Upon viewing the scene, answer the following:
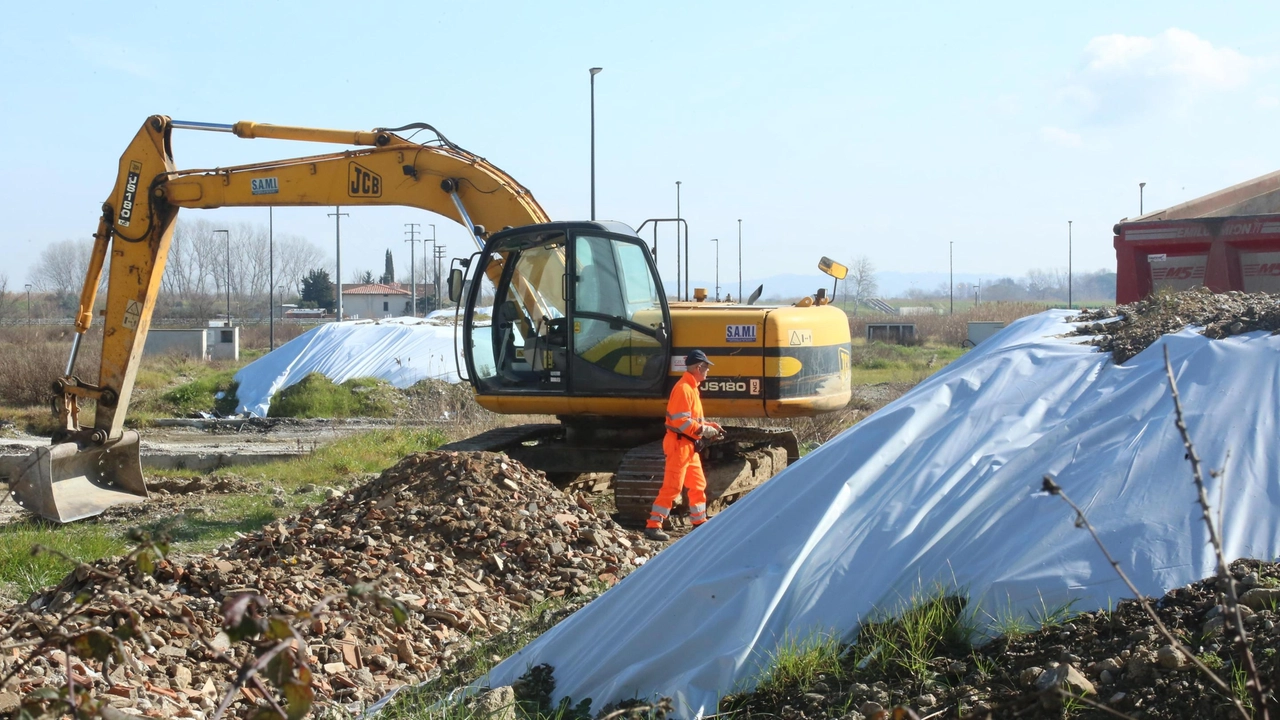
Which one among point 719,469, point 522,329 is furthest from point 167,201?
point 719,469

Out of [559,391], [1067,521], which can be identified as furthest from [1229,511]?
[559,391]

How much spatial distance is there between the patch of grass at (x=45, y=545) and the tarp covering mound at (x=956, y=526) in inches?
181

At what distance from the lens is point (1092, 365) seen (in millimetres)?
5449

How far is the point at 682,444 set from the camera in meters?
9.25

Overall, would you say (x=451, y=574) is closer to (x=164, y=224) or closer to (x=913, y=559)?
(x=913, y=559)

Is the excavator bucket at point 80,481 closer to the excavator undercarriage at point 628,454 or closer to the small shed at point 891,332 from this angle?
the excavator undercarriage at point 628,454

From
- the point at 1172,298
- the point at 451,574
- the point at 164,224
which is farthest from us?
the point at 164,224

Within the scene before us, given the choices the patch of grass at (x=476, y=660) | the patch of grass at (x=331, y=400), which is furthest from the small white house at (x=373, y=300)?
the patch of grass at (x=476, y=660)

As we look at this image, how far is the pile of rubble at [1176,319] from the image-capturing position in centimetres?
539

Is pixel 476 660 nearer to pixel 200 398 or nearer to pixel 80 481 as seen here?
pixel 80 481

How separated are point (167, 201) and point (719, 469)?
6241 mm

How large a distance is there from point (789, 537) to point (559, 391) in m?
6.14

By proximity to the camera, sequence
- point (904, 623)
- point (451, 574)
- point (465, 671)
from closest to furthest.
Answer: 1. point (904, 623)
2. point (465, 671)
3. point (451, 574)

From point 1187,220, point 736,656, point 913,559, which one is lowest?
point 736,656
